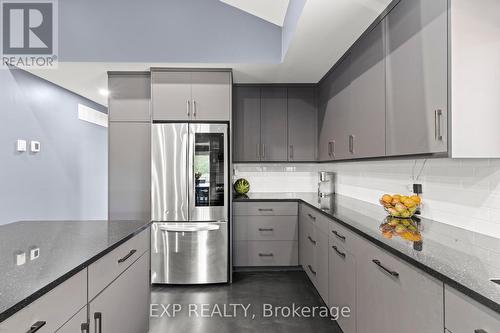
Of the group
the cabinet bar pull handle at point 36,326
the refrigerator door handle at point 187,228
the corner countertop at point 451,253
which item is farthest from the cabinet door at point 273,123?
the cabinet bar pull handle at point 36,326

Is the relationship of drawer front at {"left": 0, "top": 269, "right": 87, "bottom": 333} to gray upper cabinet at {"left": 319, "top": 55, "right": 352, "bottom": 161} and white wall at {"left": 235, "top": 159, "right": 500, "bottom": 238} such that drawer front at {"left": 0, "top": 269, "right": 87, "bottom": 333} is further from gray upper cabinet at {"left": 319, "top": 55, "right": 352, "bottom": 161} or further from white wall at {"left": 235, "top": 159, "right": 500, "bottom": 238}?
gray upper cabinet at {"left": 319, "top": 55, "right": 352, "bottom": 161}

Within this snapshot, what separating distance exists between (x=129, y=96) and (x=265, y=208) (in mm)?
1992

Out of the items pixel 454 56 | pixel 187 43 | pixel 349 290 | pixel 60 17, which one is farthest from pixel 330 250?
pixel 60 17

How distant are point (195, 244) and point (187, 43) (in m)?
2.08

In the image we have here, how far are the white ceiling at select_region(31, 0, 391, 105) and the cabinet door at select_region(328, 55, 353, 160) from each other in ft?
0.52

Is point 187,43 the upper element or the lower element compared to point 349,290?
upper

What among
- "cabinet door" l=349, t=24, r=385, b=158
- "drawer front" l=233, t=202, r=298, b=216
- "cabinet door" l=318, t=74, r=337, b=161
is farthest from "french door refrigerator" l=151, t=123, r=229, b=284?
"cabinet door" l=349, t=24, r=385, b=158

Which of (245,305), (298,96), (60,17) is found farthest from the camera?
(298,96)

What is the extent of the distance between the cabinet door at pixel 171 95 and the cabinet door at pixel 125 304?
1.73 meters

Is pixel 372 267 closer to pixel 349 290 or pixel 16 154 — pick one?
pixel 349 290

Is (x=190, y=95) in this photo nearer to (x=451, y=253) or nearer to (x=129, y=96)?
(x=129, y=96)

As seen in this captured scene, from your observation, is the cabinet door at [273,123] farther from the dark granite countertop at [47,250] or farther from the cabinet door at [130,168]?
the dark granite countertop at [47,250]

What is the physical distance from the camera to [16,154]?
137 inches

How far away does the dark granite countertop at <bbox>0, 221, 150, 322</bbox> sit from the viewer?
2.93ft
